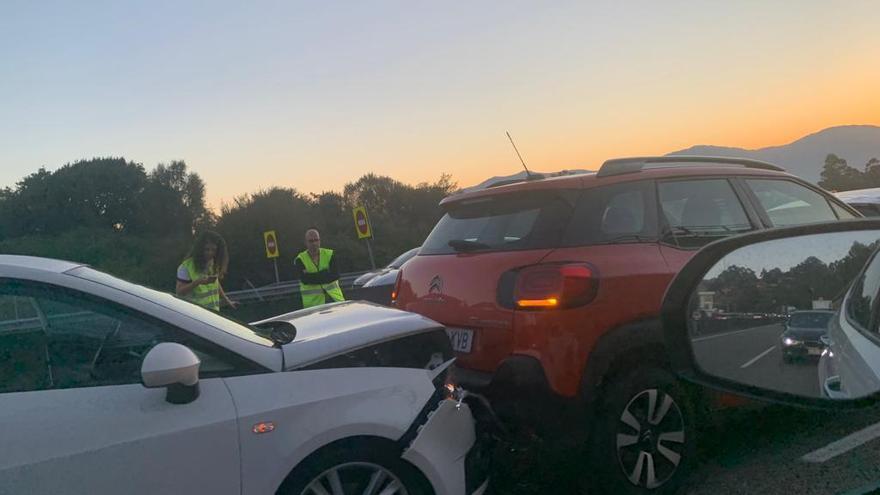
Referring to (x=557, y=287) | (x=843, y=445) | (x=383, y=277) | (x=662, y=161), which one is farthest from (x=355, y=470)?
(x=383, y=277)

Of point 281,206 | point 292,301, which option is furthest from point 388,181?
point 292,301

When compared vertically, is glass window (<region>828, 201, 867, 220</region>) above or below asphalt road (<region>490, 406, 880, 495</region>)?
above

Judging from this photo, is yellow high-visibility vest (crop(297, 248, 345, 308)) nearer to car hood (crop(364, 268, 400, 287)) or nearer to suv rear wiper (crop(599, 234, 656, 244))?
car hood (crop(364, 268, 400, 287))

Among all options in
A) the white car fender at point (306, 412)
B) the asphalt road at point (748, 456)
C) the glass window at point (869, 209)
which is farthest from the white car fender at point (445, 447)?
the glass window at point (869, 209)

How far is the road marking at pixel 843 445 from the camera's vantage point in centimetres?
458

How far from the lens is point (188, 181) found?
52562 mm

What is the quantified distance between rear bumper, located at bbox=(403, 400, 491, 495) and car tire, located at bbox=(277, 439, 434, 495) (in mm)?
58

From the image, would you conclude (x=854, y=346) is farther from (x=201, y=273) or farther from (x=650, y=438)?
(x=201, y=273)

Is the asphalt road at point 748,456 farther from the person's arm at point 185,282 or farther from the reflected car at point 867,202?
the person's arm at point 185,282

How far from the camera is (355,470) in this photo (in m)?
3.29

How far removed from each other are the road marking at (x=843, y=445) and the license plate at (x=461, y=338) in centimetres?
220

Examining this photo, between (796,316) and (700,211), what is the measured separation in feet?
8.89

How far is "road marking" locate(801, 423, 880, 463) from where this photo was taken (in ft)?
15.0

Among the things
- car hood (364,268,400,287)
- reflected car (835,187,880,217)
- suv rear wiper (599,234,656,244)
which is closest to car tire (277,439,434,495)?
suv rear wiper (599,234,656,244)
